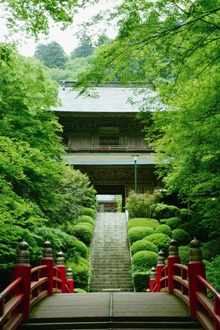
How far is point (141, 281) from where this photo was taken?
46.8 feet

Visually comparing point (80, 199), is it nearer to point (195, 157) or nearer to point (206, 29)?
point (195, 157)

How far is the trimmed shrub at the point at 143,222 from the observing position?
18.5 metres

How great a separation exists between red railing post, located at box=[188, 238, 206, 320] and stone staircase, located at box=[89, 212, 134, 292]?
827 centimetres

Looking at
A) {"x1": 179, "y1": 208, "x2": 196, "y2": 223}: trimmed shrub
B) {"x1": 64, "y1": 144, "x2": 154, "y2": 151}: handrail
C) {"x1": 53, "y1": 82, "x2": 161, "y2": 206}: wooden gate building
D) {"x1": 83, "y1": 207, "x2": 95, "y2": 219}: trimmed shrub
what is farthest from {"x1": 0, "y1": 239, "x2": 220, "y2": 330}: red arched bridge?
{"x1": 64, "y1": 144, "x2": 154, "y2": 151}: handrail

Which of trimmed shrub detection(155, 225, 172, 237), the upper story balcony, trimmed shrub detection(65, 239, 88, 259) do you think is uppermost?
the upper story balcony

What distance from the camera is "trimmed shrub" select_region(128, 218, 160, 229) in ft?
60.8

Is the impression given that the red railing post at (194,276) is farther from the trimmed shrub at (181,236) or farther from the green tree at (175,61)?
the trimmed shrub at (181,236)

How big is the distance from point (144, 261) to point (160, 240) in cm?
172

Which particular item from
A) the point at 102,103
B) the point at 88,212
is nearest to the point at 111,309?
the point at 88,212

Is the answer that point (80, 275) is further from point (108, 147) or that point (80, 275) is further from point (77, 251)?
point (108, 147)

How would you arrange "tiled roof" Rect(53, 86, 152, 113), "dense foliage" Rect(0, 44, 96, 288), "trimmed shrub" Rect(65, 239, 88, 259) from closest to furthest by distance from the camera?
1. "dense foliage" Rect(0, 44, 96, 288)
2. "trimmed shrub" Rect(65, 239, 88, 259)
3. "tiled roof" Rect(53, 86, 152, 113)

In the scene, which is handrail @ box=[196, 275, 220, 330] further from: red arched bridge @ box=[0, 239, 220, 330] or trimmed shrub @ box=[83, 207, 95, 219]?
trimmed shrub @ box=[83, 207, 95, 219]

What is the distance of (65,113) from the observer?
25.1 meters

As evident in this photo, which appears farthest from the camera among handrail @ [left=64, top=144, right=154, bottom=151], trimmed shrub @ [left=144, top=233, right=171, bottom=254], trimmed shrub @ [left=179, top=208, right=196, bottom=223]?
handrail @ [left=64, top=144, right=154, bottom=151]
